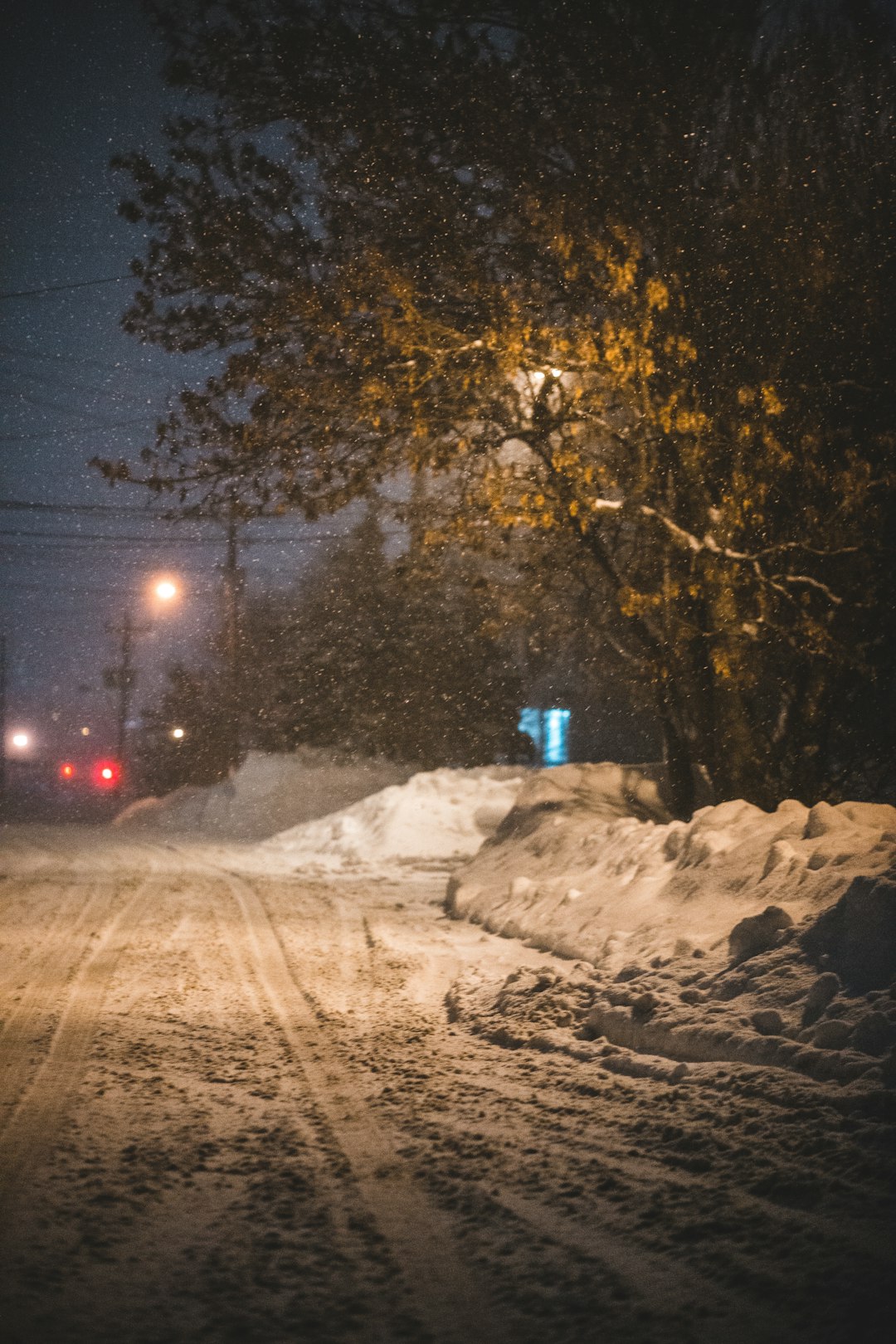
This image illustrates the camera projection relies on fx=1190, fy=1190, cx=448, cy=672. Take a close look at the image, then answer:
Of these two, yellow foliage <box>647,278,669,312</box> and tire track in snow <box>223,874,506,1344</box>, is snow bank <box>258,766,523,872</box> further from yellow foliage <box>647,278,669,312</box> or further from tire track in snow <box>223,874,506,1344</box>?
tire track in snow <box>223,874,506,1344</box>

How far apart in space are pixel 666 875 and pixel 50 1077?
5216mm

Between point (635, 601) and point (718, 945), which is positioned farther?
point (635, 601)

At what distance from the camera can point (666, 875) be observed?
9336mm

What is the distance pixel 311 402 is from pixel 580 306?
3148mm

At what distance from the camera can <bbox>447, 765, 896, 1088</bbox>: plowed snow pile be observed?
5582 millimetres

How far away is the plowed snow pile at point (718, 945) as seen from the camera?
5582 millimetres

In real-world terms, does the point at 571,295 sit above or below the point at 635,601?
above

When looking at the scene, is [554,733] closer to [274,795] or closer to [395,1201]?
[274,795]

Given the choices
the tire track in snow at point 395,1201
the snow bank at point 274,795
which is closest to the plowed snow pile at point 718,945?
the tire track in snow at point 395,1201

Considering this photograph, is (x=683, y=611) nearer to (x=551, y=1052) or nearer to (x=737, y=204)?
(x=737, y=204)

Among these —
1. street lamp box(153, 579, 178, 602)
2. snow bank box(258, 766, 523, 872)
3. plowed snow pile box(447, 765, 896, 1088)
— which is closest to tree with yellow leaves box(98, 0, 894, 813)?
plowed snow pile box(447, 765, 896, 1088)

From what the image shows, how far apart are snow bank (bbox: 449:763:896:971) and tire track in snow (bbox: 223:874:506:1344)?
2.35m

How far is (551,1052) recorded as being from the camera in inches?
243

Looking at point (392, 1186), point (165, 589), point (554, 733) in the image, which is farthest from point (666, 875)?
point (554, 733)
